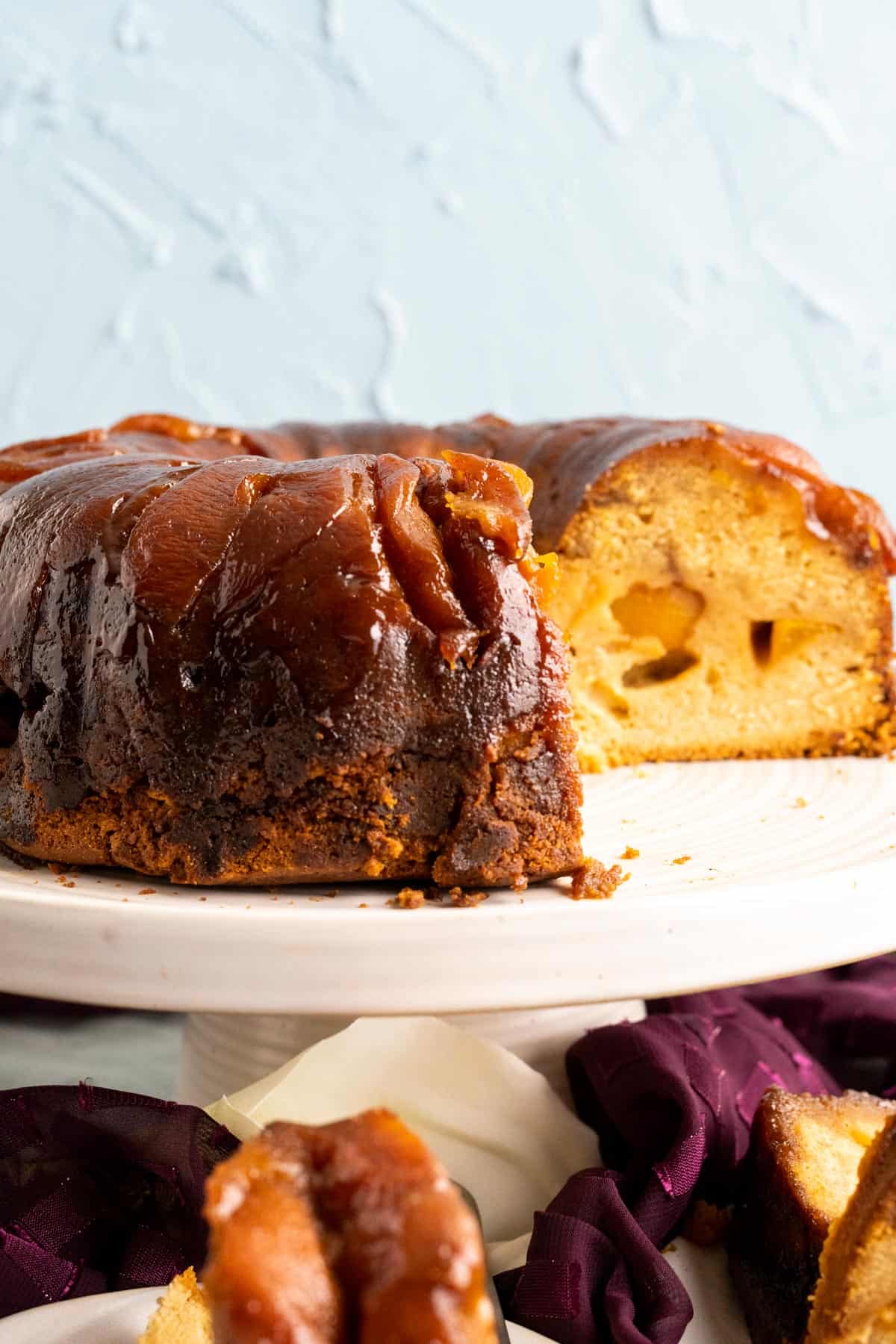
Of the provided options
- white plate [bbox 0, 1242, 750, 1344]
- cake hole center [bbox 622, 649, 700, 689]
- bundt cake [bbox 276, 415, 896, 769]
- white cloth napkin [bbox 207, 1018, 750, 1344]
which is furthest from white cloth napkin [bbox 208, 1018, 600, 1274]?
cake hole center [bbox 622, 649, 700, 689]

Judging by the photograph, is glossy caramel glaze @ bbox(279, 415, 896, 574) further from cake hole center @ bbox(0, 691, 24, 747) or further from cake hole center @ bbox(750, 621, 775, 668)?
cake hole center @ bbox(0, 691, 24, 747)

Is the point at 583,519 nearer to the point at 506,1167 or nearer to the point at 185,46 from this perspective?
the point at 506,1167

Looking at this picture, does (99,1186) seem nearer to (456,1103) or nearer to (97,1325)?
(97,1325)

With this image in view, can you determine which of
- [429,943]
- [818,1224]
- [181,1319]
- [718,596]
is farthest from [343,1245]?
[718,596]

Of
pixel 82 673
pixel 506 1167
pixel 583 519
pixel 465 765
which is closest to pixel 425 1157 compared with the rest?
pixel 465 765

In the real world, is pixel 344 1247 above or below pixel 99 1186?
above

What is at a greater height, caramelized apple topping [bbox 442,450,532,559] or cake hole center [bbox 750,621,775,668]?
caramelized apple topping [bbox 442,450,532,559]
